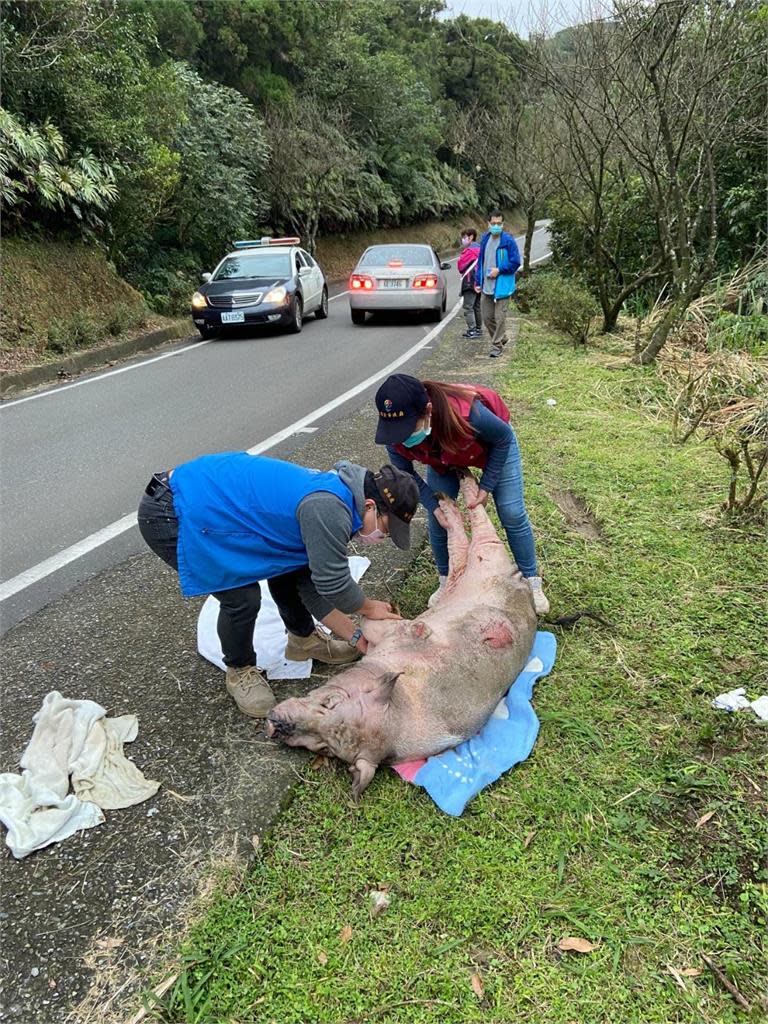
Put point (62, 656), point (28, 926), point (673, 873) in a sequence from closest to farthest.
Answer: point (28, 926), point (673, 873), point (62, 656)

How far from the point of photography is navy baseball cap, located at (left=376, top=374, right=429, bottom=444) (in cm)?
289

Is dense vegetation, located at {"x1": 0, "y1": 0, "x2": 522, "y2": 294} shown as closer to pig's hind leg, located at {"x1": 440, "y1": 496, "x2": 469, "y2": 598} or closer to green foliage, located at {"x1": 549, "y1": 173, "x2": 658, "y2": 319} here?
green foliage, located at {"x1": 549, "y1": 173, "x2": 658, "y2": 319}

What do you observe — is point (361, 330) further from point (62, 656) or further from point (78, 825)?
point (78, 825)

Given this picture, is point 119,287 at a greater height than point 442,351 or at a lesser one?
greater

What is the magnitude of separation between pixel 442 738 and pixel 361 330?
36.6 feet

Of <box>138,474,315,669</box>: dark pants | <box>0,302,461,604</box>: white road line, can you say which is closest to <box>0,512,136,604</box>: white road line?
<box>0,302,461,604</box>: white road line

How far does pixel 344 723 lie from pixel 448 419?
1359mm

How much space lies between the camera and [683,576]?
12.7ft

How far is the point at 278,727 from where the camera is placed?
8.71 ft

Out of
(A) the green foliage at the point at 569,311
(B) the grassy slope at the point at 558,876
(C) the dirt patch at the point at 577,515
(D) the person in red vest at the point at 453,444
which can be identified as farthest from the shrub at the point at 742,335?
(D) the person in red vest at the point at 453,444

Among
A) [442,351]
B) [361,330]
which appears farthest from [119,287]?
[442,351]

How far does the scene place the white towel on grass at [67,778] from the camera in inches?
91.3

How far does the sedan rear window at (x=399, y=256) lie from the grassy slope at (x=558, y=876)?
11.4m

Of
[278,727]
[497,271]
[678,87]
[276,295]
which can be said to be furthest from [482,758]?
[276,295]
